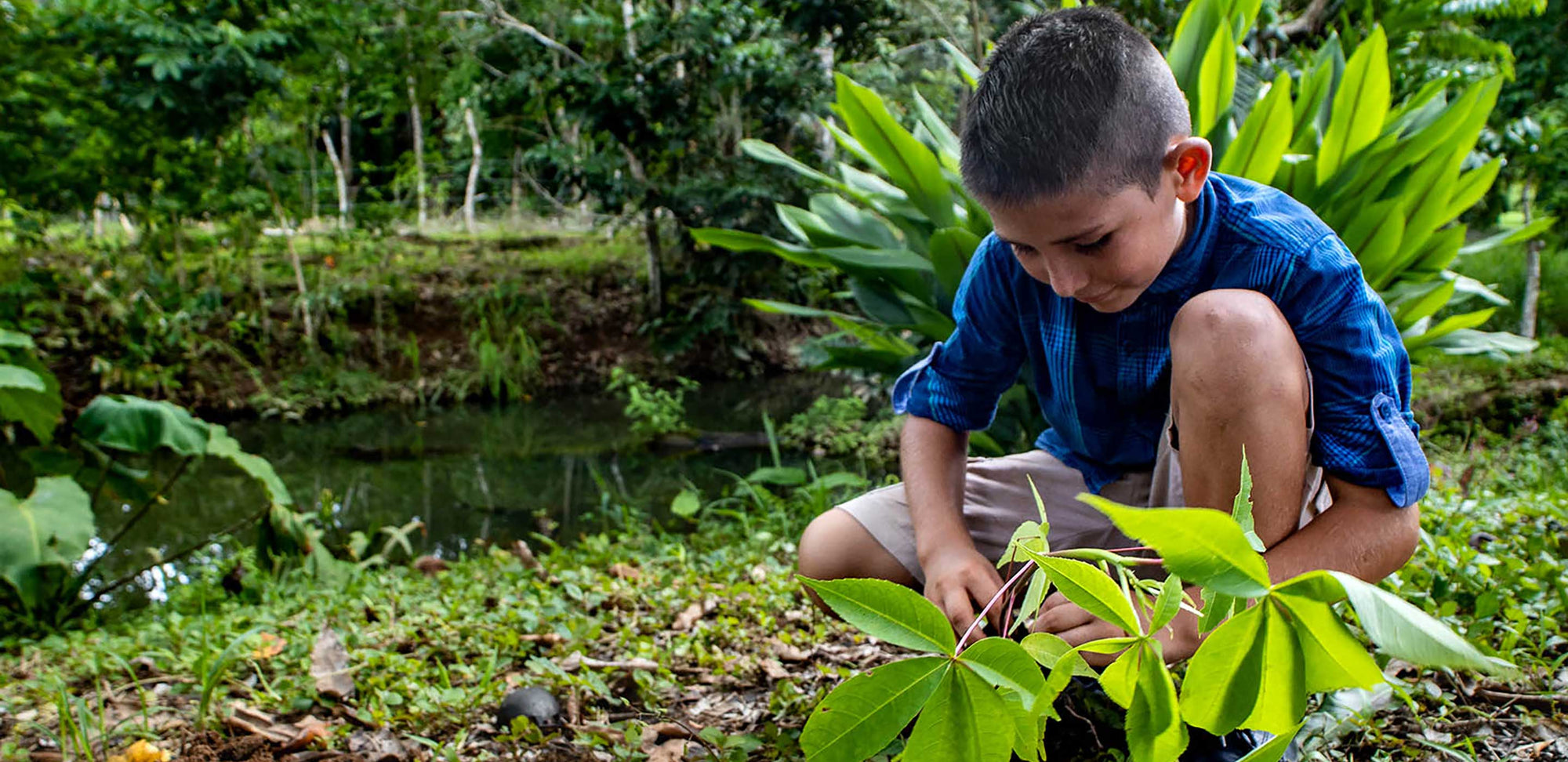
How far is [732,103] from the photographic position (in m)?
6.80

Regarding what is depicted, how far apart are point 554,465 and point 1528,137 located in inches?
210

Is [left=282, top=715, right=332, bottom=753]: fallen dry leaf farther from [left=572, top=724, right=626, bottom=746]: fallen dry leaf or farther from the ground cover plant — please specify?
[left=572, top=724, right=626, bottom=746]: fallen dry leaf

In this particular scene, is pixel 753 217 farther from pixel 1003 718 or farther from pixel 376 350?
pixel 1003 718

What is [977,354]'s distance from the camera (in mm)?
1583

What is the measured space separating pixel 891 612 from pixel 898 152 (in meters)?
1.85

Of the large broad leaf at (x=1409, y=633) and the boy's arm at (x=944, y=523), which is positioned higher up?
the large broad leaf at (x=1409, y=633)

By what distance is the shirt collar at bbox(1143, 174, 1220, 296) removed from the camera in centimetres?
131

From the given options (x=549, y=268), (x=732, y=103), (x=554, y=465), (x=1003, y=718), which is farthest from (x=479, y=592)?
(x=549, y=268)

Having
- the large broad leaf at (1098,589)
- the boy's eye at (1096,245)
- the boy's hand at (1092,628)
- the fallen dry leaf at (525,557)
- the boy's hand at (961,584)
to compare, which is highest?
the boy's eye at (1096,245)

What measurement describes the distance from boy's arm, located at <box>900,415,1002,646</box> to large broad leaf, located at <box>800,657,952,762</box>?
70 cm

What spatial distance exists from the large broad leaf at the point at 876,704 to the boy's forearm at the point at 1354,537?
0.73 metres

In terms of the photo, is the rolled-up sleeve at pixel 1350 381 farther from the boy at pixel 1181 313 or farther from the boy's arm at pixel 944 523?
the boy's arm at pixel 944 523

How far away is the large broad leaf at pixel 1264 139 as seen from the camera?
78.8 inches

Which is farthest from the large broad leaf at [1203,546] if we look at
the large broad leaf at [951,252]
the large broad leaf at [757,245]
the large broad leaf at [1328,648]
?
the large broad leaf at [757,245]
